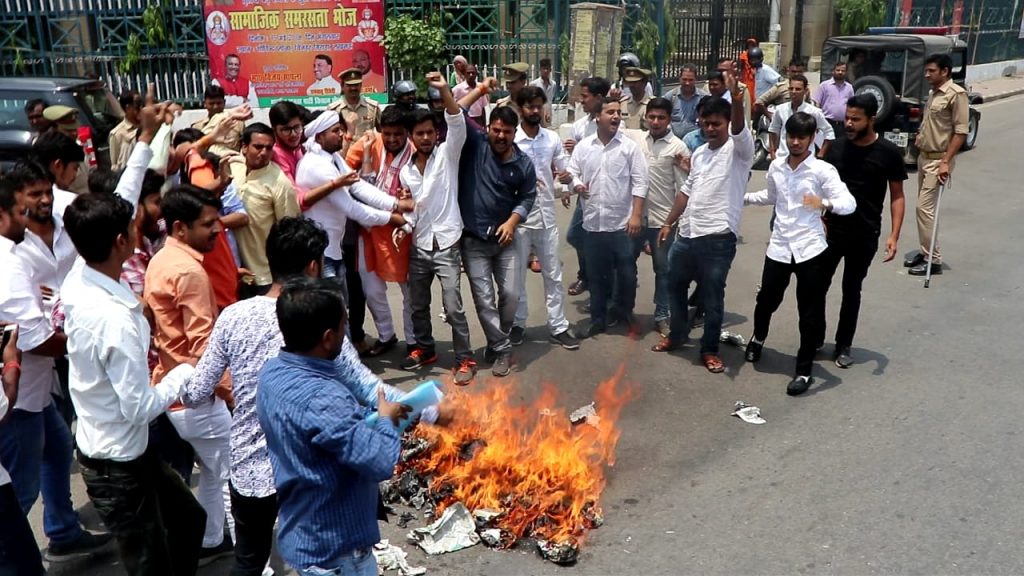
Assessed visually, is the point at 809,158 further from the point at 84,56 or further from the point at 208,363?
the point at 84,56

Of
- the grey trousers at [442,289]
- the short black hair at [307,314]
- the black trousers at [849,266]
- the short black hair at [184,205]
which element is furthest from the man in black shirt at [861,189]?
the short black hair at [307,314]

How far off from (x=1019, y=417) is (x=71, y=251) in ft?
18.2

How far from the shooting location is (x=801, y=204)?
5926 mm

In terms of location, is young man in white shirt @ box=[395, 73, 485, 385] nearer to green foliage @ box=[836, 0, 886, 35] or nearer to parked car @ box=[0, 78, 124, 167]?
parked car @ box=[0, 78, 124, 167]

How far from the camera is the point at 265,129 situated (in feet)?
17.7

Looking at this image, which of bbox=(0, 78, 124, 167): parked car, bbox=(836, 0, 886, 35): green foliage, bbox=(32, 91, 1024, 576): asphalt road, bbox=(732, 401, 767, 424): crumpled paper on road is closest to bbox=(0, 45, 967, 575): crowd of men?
bbox=(32, 91, 1024, 576): asphalt road

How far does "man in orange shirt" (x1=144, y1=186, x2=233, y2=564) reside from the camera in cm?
367

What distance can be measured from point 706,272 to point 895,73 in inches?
398

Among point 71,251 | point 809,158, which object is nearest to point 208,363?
point 71,251

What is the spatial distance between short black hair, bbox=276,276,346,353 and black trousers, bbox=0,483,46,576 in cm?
145

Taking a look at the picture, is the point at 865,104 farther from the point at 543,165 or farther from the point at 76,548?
the point at 76,548

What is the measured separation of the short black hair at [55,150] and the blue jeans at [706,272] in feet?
13.3

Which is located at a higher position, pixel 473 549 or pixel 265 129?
pixel 265 129

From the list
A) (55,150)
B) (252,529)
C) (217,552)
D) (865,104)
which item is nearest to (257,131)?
(55,150)
